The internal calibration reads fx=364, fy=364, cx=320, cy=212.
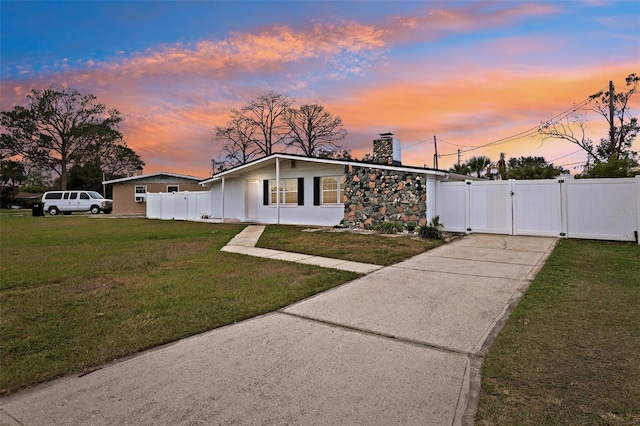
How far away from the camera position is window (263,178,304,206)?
16.8 meters

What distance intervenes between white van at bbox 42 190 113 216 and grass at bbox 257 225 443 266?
24306 millimetres

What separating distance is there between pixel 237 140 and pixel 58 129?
2388 centimetres

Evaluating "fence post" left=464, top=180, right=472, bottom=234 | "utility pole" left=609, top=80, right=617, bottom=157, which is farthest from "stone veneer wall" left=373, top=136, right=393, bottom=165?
"utility pole" left=609, top=80, right=617, bottom=157

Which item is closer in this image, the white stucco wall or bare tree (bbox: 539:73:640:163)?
the white stucco wall

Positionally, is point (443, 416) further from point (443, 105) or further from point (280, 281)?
point (443, 105)

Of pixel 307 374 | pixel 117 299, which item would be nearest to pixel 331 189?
pixel 117 299

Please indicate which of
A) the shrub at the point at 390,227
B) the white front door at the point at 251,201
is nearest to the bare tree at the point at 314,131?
the white front door at the point at 251,201

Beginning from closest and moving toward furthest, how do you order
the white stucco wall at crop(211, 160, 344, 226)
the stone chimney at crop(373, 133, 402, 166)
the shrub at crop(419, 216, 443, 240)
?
the shrub at crop(419, 216, 443, 240), the stone chimney at crop(373, 133, 402, 166), the white stucco wall at crop(211, 160, 344, 226)

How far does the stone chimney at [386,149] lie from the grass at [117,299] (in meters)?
7.94

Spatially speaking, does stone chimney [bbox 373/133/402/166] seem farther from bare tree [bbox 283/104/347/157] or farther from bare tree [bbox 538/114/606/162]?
bare tree [bbox 283/104/347/157]

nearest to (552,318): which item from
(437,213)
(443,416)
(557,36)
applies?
(443,416)

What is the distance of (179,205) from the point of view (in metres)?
23.7

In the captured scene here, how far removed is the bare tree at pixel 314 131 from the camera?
3969 cm

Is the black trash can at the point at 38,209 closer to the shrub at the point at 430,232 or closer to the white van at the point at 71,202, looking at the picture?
the white van at the point at 71,202
